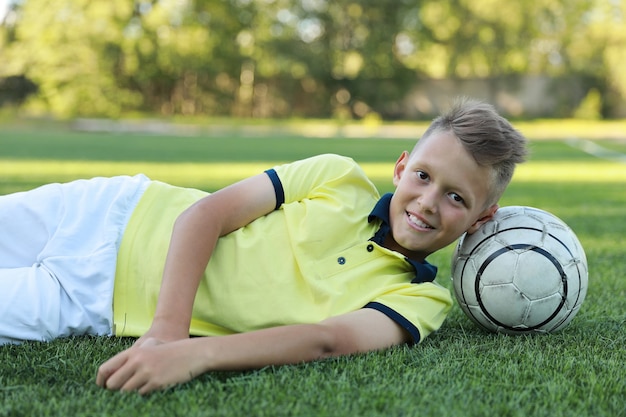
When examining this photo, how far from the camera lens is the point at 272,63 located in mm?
38844

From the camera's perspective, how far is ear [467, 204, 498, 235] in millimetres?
2859

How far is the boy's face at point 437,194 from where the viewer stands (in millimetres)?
2568

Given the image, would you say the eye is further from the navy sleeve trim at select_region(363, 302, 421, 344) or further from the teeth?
the navy sleeve trim at select_region(363, 302, 421, 344)

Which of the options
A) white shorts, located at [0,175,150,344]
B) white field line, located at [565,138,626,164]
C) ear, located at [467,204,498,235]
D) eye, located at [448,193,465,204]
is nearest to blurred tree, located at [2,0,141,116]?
white field line, located at [565,138,626,164]

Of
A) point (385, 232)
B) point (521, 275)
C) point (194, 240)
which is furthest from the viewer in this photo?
point (521, 275)

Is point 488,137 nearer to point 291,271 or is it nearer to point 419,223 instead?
point 419,223

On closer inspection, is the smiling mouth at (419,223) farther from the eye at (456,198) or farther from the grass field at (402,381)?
the grass field at (402,381)

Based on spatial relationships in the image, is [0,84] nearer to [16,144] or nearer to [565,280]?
[16,144]

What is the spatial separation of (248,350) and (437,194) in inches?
32.2

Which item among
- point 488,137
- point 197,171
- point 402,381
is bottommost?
point 197,171

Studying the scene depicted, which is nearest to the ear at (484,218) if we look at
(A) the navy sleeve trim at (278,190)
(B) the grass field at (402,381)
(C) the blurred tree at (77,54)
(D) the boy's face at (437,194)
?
(D) the boy's face at (437,194)

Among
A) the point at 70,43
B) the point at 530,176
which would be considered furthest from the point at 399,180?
Result: the point at 70,43

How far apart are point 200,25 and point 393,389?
38.7 meters

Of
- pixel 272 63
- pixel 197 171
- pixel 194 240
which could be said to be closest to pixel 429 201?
pixel 194 240
